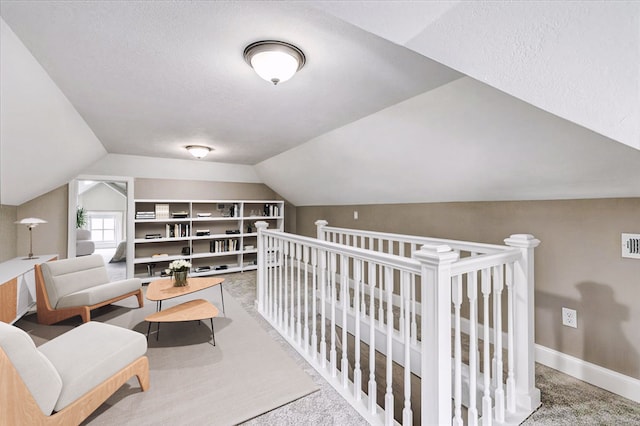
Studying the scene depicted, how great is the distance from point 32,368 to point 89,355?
390 mm

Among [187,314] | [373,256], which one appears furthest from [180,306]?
[373,256]

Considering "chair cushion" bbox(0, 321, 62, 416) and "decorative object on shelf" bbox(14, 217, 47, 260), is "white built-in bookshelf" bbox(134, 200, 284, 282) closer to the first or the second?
"decorative object on shelf" bbox(14, 217, 47, 260)

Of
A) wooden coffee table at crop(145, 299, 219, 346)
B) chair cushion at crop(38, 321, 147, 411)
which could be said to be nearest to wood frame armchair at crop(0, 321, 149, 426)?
chair cushion at crop(38, 321, 147, 411)

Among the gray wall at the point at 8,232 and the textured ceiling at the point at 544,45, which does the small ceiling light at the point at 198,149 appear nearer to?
the gray wall at the point at 8,232

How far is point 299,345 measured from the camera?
256cm

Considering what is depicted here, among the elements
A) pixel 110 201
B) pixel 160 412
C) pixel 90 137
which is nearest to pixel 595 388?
pixel 160 412

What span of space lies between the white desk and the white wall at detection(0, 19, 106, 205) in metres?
0.79

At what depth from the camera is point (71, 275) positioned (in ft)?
10.5

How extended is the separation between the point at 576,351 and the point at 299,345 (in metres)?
2.24

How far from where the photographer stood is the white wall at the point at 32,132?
176 cm

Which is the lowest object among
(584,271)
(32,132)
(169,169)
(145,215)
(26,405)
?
(26,405)

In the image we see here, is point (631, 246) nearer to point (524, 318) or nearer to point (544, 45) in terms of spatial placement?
point (524, 318)

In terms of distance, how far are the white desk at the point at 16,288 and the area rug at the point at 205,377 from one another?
0.20 metres

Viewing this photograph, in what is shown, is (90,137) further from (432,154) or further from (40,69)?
(432,154)
